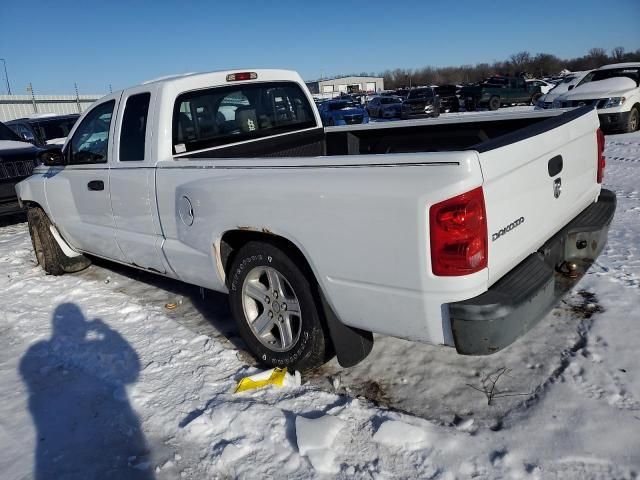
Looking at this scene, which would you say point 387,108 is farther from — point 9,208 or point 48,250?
point 48,250

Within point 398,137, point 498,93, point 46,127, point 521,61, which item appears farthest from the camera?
point 521,61

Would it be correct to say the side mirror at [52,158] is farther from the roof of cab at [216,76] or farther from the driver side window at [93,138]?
the roof of cab at [216,76]

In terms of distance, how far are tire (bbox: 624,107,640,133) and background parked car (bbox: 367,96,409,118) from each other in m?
13.6

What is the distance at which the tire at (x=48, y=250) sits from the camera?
18.2 ft

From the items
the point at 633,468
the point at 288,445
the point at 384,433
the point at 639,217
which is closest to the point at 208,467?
the point at 288,445

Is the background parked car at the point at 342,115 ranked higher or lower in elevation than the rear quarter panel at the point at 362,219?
higher

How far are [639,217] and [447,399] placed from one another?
4.33 meters

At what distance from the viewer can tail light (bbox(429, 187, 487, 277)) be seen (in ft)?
7.03

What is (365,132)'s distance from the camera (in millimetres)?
4727

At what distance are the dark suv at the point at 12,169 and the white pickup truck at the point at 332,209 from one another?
144 inches

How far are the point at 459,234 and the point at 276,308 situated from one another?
1.41 meters

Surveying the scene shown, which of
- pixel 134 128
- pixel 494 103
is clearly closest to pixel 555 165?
pixel 134 128

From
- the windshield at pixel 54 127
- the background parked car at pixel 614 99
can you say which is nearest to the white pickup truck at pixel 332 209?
the windshield at pixel 54 127

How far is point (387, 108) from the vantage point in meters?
A: 28.4
